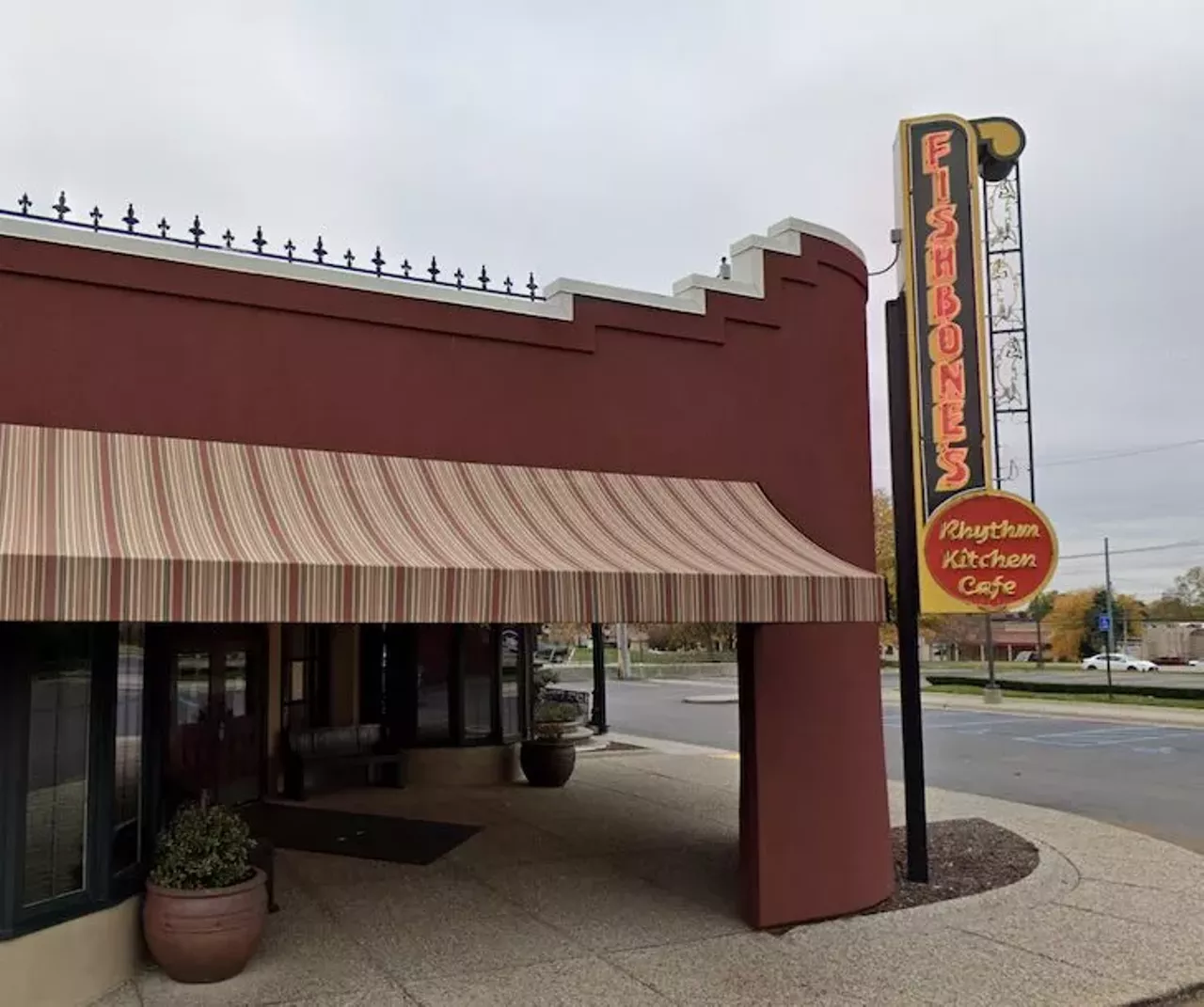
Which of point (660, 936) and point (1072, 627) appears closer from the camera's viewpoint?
point (660, 936)

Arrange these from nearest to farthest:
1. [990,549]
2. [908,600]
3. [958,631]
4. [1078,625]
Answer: [990,549] → [908,600] → [958,631] → [1078,625]

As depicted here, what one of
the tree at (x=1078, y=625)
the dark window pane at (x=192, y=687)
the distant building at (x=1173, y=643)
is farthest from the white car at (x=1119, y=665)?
the dark window pane at (x=192, y=687)

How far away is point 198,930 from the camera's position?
619 centimetres

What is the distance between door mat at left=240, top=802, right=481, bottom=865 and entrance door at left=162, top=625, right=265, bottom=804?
0.53m

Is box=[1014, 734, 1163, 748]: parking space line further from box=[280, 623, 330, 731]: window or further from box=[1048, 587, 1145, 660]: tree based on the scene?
box=[1048, 587, 1145, 660]: tree

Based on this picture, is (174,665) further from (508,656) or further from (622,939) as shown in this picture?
(508,656)

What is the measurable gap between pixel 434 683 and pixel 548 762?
1.95 meters

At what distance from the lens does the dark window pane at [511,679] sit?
15.1 m

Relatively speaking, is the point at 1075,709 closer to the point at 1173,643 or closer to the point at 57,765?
the point at 57,765

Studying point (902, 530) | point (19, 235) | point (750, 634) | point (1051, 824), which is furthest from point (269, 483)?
point (1051, 824)

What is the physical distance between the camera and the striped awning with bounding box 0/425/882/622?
5.14m

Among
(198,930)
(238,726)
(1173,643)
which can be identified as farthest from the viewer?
(1173,643)

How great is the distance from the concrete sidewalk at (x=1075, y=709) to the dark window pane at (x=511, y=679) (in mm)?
16935

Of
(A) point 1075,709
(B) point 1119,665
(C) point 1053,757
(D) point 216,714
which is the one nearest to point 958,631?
(B) point 1119,665
